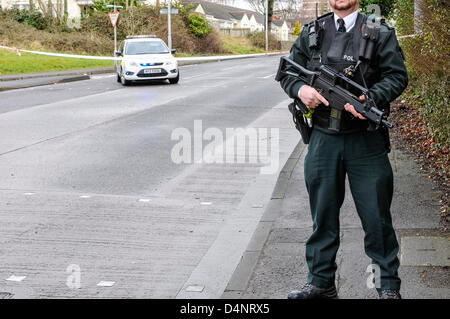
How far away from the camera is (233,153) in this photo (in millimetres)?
9883

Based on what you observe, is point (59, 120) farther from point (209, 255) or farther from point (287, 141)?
point (209, 255)

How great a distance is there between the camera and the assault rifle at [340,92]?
373 cm

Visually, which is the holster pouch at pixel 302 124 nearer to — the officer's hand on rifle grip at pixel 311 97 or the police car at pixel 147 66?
the officer's hand on rifle grip at pixel 311 97

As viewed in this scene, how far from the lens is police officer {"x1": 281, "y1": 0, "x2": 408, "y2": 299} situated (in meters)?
3.81

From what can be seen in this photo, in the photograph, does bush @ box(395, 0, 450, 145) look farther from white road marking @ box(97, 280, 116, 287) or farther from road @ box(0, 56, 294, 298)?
white road marking @ box(97, 280, 116, 287)

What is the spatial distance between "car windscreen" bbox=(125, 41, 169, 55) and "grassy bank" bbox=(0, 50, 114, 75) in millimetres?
7112

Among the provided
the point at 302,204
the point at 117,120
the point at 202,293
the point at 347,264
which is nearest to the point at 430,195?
the point at 302,204

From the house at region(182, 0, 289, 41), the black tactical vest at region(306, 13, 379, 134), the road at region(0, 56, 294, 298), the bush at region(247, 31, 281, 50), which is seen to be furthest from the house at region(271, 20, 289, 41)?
the black tactical vest at region(306, 13, 379, 134)

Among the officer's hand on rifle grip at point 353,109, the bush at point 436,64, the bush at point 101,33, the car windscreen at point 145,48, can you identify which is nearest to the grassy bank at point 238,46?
the bush at point 101,33

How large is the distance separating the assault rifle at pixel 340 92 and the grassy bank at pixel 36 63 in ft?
88.3

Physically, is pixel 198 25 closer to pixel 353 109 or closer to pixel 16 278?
pixel 16 278

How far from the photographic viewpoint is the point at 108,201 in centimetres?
707

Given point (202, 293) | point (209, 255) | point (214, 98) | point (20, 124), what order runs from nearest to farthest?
1. point (202, 293)
2. point (209, 255)
3. point (20, 124)
4. point (214, 98)
